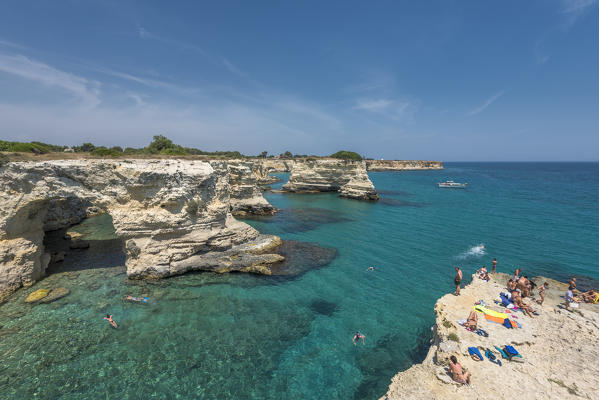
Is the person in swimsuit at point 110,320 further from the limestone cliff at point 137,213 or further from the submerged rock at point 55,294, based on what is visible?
the submerged rock at point 55,294

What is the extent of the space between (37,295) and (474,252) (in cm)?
3063

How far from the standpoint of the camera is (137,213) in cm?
1540

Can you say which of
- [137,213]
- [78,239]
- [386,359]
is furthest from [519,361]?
[78,239]

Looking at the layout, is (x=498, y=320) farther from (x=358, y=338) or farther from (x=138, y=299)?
(x=138, y=299)

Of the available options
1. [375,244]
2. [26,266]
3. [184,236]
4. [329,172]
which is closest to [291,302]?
[184,236]

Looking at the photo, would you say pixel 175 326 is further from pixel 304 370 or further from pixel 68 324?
pixel 304 370

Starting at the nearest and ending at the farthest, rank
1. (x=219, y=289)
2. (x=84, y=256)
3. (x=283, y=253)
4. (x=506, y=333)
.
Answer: (x=506, y=333), (x=219, y=289), (x=84, y=256), (x=283, y=253)

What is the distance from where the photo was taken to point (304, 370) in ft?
31.1

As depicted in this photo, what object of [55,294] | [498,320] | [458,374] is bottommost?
[55,294]

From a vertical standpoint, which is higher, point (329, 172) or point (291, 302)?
point (329, 172)

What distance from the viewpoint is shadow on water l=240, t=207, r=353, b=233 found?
28703 mm

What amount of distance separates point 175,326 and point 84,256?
12.6 meters

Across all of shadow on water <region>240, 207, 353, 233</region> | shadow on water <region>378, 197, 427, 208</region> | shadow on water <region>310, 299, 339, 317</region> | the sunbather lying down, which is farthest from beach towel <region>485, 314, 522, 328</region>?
shadow on water <region>378, 197, 427, 208</region>

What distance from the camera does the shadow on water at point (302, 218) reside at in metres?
28.7
